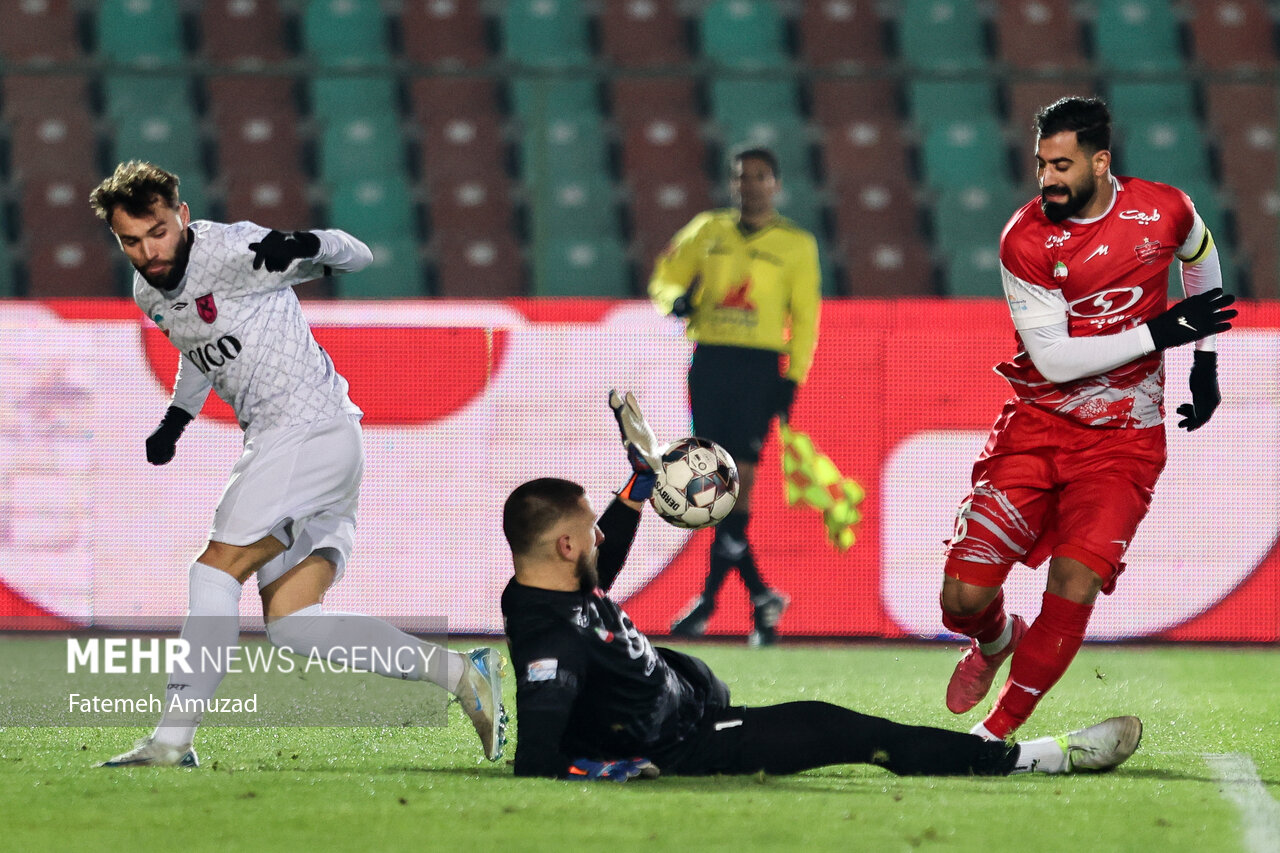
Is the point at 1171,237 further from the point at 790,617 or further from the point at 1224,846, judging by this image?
the point at 790,617

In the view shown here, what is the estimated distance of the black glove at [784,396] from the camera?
7598 mm

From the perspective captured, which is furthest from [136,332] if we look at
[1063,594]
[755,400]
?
[1063,594]

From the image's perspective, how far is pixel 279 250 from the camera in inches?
173

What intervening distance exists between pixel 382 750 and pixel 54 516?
3545mm

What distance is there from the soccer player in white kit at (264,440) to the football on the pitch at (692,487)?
1.96 ft

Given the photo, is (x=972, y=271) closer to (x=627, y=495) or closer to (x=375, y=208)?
(x=375, y=208)

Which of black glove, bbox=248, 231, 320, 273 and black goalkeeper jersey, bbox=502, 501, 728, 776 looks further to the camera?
black glove, bbox=248, 231, 320, 273

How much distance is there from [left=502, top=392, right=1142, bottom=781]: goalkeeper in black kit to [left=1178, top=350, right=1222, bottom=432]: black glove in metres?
0.92

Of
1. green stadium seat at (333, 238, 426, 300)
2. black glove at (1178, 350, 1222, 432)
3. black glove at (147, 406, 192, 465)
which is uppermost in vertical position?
green stadium seat at (333, 238, 426, 300)

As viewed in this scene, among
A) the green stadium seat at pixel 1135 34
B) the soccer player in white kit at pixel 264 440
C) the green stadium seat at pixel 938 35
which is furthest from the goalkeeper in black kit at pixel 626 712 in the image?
the green stadium seat at pixel 1135 34

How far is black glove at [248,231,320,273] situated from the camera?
439cm

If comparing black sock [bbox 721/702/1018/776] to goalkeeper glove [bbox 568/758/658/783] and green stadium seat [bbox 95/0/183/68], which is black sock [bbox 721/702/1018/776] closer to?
goalkeeper glove [bbox 568/758/658/783]

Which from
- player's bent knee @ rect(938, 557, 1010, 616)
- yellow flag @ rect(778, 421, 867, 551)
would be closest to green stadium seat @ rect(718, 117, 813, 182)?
yellow flag @ rect(778, 421, 867, 551)

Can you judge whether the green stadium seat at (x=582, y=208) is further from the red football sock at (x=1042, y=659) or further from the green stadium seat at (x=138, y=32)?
the red football sock at (x=1042, y=659)
